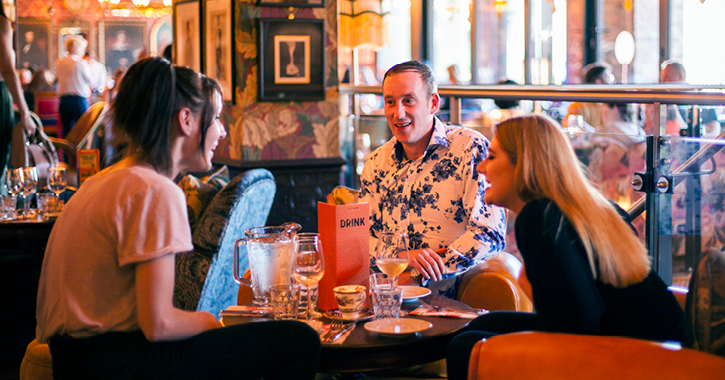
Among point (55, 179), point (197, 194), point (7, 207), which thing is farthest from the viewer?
point (55, 179)

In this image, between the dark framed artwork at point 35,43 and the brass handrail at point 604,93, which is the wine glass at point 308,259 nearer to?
the brass handrail at point 604,93

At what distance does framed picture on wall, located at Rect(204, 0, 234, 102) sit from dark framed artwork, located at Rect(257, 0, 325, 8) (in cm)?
21

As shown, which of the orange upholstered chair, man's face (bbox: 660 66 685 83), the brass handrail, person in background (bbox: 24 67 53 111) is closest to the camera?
the orange upholstered chair

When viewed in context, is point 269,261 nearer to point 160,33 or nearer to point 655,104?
point 655,104

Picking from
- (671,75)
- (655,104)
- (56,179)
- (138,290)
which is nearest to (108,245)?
(138,290)

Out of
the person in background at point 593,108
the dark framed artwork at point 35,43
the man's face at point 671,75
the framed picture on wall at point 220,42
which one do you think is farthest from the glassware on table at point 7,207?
the dark framed artwork at point 35,43

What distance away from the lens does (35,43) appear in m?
14.3

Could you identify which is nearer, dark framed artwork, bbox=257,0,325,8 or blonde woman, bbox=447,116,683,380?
blonde woman, bbox=447,116,683,380

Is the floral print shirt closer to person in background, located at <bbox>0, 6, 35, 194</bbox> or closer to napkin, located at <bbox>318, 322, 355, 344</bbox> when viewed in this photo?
napkin, located at <bbox>318, 322, 355, 344</bbox>

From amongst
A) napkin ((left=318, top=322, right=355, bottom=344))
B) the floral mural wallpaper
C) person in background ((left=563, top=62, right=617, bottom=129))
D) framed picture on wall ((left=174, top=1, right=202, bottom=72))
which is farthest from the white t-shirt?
person in background ((left=563, top=62, right=617, bottom=129))

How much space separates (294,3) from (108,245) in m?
3.15

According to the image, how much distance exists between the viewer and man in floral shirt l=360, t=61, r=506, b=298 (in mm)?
2273

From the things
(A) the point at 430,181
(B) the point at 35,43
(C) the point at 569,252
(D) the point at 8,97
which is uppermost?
(B) the point at 35,43

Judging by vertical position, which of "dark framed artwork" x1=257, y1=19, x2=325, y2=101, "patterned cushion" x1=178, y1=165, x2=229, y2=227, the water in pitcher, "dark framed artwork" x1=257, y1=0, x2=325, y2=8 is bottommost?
the water in pitcher
